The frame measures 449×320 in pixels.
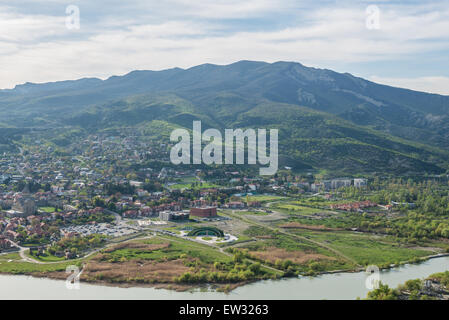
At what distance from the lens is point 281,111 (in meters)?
69.6

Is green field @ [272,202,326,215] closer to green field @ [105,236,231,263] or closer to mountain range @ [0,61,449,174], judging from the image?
green field @ [105,236,231,263]

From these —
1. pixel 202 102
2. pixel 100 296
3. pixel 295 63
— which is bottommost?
pixel 100 296

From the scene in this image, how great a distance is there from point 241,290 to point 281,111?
5699 cm

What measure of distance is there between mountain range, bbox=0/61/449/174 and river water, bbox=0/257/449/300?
101 feet

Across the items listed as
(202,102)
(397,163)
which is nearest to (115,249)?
(397,163)

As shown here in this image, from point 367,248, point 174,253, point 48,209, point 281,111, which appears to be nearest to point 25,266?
point 174,253

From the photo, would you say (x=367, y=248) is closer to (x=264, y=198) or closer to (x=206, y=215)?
(x=206, y=215)

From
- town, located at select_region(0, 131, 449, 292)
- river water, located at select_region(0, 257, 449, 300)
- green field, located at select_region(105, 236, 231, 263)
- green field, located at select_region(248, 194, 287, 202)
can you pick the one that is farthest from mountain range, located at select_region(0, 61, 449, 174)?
river water, located at select_region(0, 257, 449, 300)

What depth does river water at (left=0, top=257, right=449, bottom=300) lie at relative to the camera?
13914 mm

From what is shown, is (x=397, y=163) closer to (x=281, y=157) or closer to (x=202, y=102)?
(x=281, y=157)

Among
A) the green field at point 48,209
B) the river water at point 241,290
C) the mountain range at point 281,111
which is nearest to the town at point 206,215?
the green field at point 48,209

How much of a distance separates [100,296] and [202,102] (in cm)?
7038

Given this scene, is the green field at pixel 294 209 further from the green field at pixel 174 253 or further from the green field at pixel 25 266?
the green field at pixel 25 266

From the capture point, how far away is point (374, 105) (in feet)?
309
